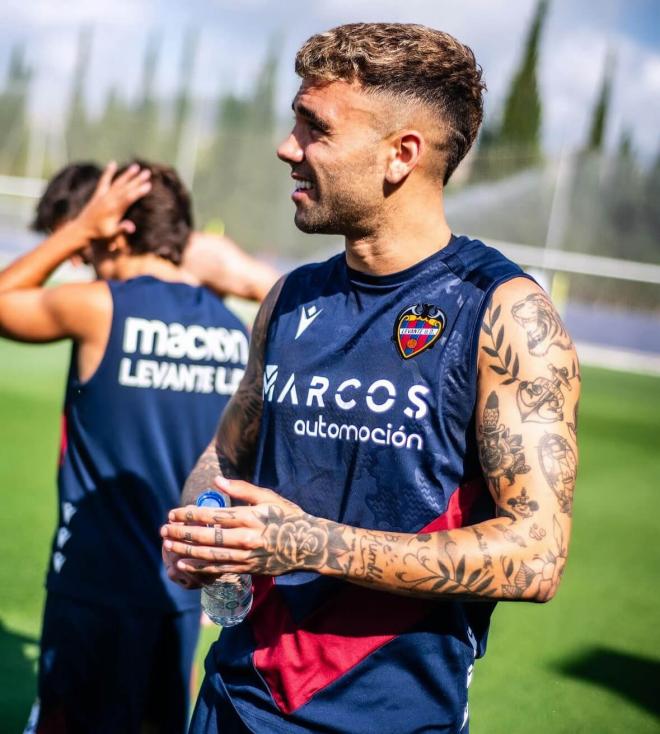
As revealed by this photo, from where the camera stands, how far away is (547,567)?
2.21m

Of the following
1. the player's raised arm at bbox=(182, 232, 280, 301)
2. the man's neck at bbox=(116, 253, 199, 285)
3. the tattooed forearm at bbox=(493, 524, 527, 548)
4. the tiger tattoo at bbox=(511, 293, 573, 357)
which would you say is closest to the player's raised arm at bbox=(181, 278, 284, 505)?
the tiger tattoo at bbox=(511, 293, 573, 357)

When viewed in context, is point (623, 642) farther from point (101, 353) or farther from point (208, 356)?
point (101, 353)

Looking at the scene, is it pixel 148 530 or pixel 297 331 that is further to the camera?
pixel 148 530

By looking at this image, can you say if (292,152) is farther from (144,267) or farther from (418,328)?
(144,267)

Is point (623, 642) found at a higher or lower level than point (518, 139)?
lower

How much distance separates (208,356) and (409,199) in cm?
163

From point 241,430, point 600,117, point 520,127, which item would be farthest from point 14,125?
point 241,430

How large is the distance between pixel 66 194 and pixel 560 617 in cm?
432

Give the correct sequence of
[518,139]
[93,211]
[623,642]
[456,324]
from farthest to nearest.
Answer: [518,139], [623,642], [93,211], [456,324]

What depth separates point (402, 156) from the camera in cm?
254

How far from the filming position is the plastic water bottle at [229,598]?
2609 mm

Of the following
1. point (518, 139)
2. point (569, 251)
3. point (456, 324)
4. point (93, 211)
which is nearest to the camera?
point (456, 324)

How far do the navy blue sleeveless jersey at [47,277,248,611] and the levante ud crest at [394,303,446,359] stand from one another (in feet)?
5.31

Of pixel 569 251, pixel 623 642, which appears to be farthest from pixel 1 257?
pixel 623 642
